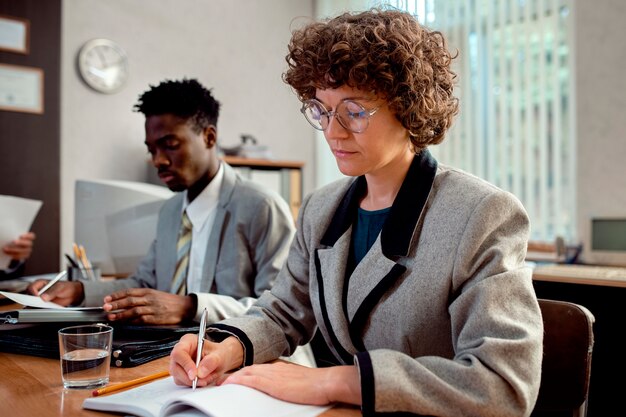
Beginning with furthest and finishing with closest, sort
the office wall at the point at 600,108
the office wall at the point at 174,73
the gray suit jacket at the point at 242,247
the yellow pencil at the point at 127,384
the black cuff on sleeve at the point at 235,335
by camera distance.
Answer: the office wall at the point at 174,73
the office wall at the point at 600,108
the gray suit jacket at the point at 242,247
the black cuff on sleeve at the point at 235,335
the yellow pencil at the point at 127,384

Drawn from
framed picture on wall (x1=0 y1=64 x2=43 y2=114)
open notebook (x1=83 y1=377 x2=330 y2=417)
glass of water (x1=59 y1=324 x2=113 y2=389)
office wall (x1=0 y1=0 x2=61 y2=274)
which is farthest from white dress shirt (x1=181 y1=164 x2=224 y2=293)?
framed picture on wall (x1=0 y1=64 x2=43 y2=114)

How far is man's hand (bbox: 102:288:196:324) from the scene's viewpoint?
1.41 metres

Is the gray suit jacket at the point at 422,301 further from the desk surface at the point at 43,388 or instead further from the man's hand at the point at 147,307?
the man's hand at the point at 147,307

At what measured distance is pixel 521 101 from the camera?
4145mm

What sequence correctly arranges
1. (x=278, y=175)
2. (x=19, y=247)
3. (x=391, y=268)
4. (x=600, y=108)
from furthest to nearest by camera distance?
1. (x=278, y=175)
2. (x=600, y=108)
3. (x=19, y=247)
4. (x=391, y=268)

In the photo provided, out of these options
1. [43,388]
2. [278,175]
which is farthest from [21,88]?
[43,388]

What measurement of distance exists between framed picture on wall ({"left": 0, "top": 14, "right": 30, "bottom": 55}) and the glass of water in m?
2.95

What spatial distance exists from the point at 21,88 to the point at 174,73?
1210mm

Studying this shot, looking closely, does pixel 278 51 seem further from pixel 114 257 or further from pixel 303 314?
pixel 303 314

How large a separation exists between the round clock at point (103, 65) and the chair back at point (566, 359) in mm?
3529

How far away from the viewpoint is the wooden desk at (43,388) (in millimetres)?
905

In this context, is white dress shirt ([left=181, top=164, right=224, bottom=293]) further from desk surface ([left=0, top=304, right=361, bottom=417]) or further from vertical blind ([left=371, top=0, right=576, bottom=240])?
vertical blind ([left=371, top=0, right=576, bottom=240])

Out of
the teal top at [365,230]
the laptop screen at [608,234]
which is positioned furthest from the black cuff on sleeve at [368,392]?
the laptop screen at [608,234]

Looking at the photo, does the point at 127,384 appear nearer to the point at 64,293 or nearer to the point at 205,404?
the point at 205,404
